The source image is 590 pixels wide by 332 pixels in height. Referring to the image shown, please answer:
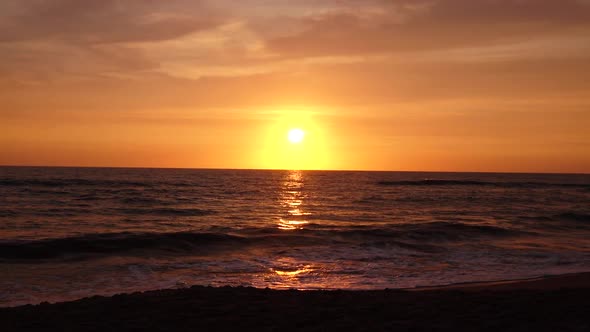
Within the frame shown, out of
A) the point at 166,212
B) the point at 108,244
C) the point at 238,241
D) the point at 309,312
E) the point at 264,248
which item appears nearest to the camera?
the point at 309,312

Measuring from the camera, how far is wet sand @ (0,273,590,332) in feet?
25.6

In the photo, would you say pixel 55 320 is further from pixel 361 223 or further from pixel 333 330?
pixel 361 223

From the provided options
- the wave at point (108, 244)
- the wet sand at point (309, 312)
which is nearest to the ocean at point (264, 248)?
the wave at point (108, 244)

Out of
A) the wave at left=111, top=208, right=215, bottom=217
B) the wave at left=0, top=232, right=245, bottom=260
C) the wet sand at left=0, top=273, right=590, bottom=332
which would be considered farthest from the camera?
the wave at left=111, top=208, right=215, bottom=217

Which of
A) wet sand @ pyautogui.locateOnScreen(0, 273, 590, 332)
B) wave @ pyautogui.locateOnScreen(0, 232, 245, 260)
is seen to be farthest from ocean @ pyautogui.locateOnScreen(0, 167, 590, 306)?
wet sand @ pyautogui.locateOnScreen(0, 273, 590, 332)

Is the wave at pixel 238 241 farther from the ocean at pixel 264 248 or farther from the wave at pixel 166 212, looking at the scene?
the wave at pixel 166 212

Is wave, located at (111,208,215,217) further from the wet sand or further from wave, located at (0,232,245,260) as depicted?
the wet sand

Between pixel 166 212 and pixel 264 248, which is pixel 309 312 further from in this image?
pixel 166 212

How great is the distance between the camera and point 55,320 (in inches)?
330

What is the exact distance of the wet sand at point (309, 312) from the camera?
7.80m

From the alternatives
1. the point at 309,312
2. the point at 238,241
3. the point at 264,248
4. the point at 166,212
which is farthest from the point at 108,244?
the point at 309,312

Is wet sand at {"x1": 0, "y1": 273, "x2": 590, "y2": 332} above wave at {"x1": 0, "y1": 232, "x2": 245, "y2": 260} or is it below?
above

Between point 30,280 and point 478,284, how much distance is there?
11845mm

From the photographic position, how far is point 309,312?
8797mm
